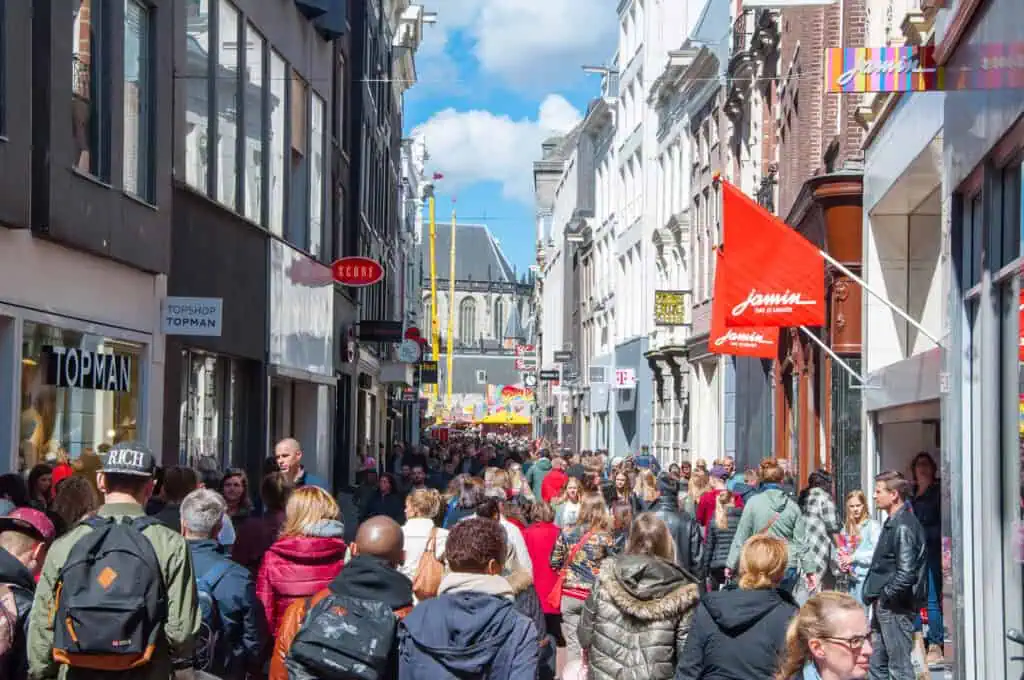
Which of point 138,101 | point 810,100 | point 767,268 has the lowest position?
point 767,268

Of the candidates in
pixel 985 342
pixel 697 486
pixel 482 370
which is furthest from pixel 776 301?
pixel 482 370

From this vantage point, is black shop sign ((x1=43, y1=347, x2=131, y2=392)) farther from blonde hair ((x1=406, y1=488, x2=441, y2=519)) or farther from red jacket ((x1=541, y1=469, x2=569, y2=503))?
red jacket ((x1=541, y1=469, x2=569, y2=503))

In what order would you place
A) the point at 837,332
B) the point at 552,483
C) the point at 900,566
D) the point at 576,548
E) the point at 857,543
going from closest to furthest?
1. the point at 576,548
2. the point at 900,566
3. the point at 857,543
4. the point at 552,483
5. the point at 837,332

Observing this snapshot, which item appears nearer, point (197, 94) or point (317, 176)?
point (197, 94)

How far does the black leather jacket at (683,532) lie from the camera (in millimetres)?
13930

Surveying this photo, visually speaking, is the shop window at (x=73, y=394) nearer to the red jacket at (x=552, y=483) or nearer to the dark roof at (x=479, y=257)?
the red jacket at (x=552, y=483)

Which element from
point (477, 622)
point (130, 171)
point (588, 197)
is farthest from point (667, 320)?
point (477, 622)

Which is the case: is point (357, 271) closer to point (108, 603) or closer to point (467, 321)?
point (108, 603)

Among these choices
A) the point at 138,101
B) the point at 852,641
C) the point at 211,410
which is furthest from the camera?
the point at 211,410

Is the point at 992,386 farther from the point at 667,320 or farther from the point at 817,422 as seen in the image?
the point at 667,320

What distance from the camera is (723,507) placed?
15766mm

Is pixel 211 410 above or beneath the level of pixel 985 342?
beneath

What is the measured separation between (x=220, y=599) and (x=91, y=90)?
27.0ft

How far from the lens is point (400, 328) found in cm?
3372
